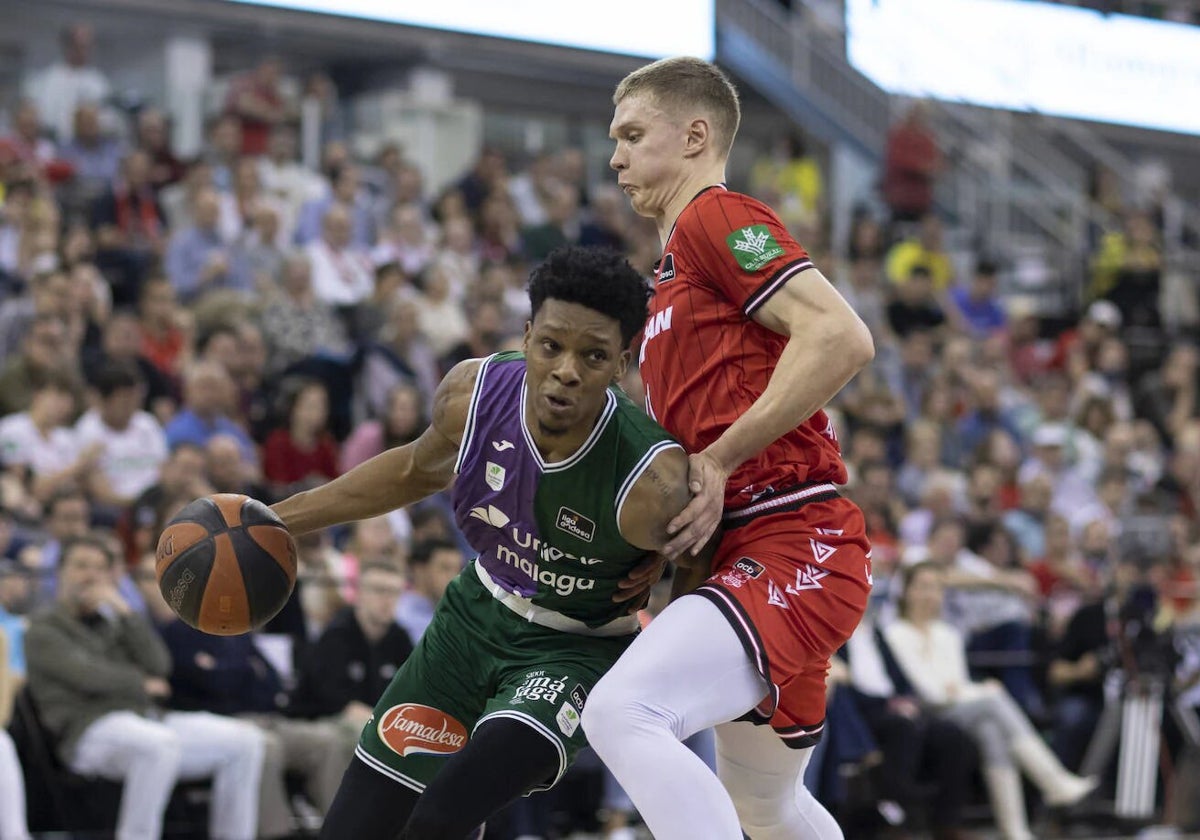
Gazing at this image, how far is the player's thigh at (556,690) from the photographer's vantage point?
4.64m

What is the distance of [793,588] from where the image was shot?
464 cm

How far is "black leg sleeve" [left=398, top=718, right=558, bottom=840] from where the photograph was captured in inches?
176

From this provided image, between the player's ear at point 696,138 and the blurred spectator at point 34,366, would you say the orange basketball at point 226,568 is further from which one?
the blurred spectator at point 34,366

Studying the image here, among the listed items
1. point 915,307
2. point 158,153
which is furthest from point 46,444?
point 915,307

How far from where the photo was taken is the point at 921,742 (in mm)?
10344

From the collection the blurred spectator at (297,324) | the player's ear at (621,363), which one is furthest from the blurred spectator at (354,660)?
the player's ear at (621,363)

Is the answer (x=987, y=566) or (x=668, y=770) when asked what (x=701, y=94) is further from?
(x=987, y=566)

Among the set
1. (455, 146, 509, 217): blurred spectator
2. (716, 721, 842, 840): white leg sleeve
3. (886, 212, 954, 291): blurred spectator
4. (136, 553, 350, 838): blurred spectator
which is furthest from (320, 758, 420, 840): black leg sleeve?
(886, 212, 954, 291): blurred spectator

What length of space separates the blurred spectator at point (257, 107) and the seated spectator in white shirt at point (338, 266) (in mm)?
1430

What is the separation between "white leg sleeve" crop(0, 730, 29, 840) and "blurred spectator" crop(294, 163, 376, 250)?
221 inches

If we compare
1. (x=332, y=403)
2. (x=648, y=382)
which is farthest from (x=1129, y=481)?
(x=648, y=382)

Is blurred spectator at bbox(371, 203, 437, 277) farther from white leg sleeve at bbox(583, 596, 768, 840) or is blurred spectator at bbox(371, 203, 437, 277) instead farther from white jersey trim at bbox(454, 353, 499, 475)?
white leg sleeve at bbox(583, 596, 768, 840)

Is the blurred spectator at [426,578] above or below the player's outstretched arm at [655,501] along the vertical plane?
below

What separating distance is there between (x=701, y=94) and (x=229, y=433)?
6.00 metres
